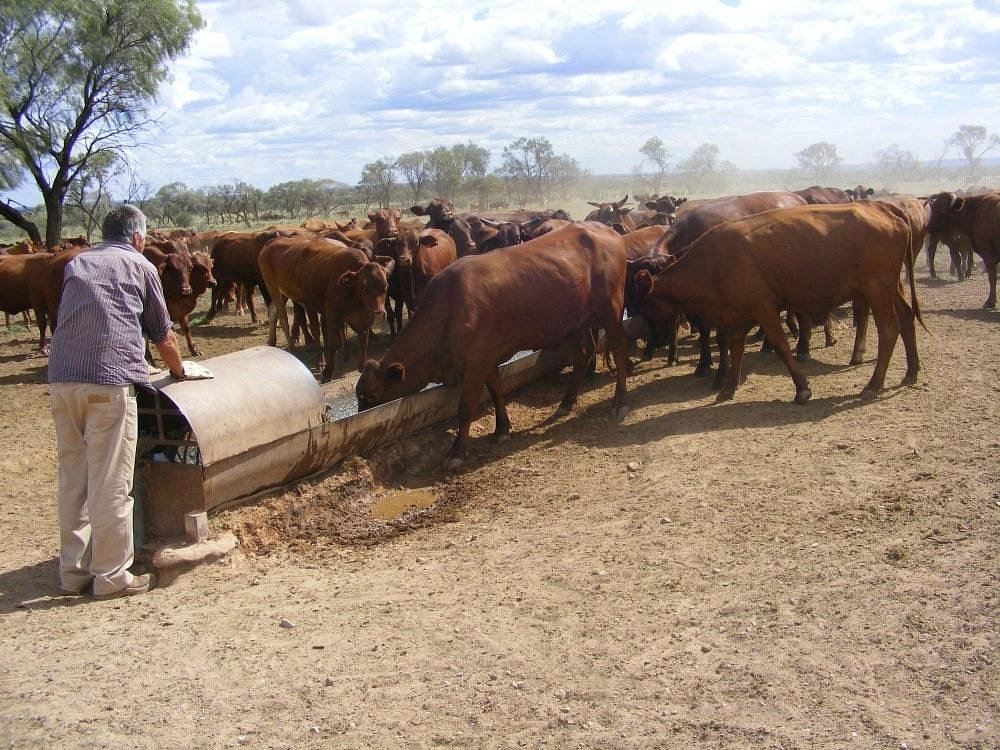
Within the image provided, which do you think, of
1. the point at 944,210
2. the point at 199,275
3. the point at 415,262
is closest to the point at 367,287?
the point at 415,262

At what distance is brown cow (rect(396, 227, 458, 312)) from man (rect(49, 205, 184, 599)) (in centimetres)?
784

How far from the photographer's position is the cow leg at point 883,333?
30.7 ft

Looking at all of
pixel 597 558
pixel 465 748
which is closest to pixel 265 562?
pixel 597 558

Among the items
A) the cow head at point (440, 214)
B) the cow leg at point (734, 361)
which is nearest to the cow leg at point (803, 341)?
the cow leg at point (734, 361)

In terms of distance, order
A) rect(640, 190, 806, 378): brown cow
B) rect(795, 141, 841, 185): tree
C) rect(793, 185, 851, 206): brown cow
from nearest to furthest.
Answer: rect(640, 190, 806, 378): brown cow, rect(793, 185, 851, 206): brown cow, rect(795, 141, 841, 185): tree

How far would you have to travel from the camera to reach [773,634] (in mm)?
4812

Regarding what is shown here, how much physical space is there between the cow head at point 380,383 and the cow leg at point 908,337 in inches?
213

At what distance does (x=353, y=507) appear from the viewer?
311 inches

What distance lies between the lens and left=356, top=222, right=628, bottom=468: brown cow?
29.4 ft

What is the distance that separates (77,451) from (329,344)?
6553mm

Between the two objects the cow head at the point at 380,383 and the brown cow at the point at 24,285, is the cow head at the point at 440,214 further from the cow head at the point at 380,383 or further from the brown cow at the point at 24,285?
the cow head at the point at 380,383

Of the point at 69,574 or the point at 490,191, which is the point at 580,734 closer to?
the point at 69,574

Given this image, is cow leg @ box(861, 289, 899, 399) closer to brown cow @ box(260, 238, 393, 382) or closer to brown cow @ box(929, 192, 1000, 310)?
brown cow @ box(260, 238, 393, 382)

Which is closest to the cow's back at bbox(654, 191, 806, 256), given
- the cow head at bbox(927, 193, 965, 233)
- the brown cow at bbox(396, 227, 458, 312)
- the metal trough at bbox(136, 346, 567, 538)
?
the brown cow at bbox(396, 227, 458, 312)
